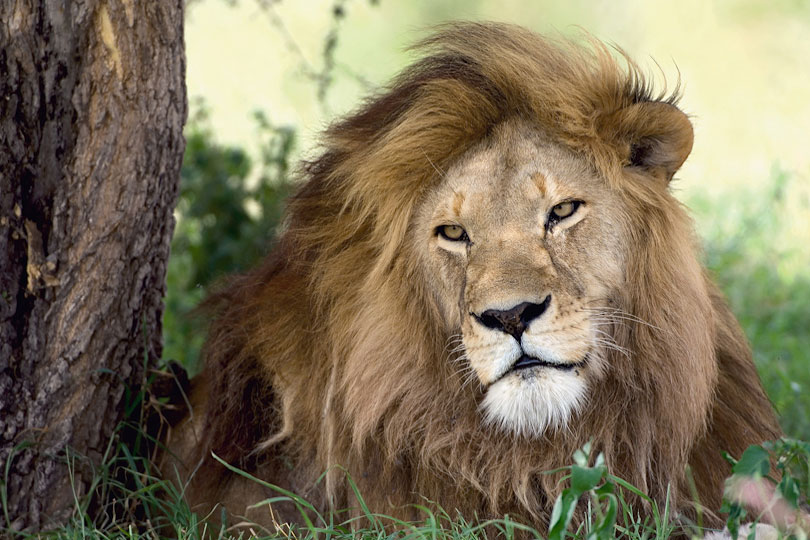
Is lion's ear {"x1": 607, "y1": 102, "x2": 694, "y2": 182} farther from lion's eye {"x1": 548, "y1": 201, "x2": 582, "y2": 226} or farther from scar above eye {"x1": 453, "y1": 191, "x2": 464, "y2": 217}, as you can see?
scar above eye {"x1": 453, "y1": 191, "x2": 464, "y2": 217}

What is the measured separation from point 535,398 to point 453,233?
1.74 ft

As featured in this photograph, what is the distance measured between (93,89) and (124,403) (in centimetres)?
100

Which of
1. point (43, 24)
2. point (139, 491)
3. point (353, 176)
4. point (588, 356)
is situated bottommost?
point (139, 491)

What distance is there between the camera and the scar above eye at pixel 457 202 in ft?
9.86

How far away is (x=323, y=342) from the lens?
3277 millimetres

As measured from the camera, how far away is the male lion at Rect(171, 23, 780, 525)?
114 inches

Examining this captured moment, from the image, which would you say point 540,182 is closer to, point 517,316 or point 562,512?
point 517,316

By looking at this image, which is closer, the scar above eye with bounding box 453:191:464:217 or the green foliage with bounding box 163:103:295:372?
the scar above eye with bounding box 453:191:464:217

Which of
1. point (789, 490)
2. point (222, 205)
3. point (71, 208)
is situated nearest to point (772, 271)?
point (222, 205)

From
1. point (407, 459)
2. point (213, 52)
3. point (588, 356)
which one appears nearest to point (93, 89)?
point (407, 459)

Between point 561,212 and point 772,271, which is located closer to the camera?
point 561,212

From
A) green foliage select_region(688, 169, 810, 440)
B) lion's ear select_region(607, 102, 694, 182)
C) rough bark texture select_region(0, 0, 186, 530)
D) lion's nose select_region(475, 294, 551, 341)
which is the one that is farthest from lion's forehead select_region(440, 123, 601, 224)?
green foliage select_region(688, 169, 810, 440)

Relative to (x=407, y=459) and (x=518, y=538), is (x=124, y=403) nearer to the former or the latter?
(x=407, y=459)

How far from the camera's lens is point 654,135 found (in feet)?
10.0
